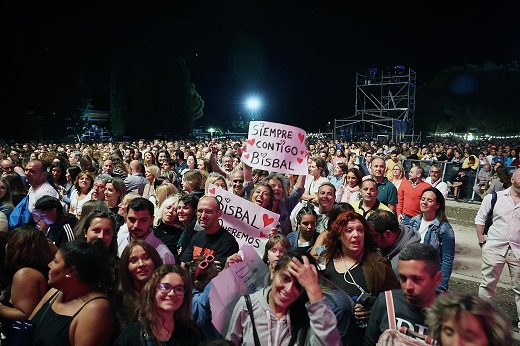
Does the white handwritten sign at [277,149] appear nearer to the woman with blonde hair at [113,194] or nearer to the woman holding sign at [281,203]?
the woman holding sign at [281,203]

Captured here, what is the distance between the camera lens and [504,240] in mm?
4969

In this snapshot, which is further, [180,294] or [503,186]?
[503,186]

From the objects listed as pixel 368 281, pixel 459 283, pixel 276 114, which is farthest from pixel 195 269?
pixel 276 114

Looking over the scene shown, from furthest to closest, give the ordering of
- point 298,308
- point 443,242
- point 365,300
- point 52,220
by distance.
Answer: point 52,220, point 443,242, point 365,300, point 298,308

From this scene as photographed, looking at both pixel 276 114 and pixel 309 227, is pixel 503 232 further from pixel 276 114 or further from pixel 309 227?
pixel 276 114

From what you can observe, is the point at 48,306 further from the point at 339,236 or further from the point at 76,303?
the point at 339,236

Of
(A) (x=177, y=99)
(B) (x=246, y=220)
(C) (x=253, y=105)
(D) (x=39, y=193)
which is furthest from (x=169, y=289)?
(C) (x=253, y=105)

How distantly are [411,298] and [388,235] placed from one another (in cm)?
148

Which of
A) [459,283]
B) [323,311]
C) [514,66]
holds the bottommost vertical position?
[459,283]

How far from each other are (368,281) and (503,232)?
2871 mm

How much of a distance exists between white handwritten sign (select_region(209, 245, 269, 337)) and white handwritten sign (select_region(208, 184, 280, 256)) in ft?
3.18

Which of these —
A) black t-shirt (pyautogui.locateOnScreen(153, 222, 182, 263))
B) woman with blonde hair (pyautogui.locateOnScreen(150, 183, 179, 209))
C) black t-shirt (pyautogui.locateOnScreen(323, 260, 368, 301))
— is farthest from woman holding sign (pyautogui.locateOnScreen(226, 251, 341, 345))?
woman with blonde hair (pyautogui.locateOnScreen(150, 183, 179, 209))

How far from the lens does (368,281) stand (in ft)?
10.5

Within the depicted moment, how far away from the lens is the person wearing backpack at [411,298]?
2.53 metres
